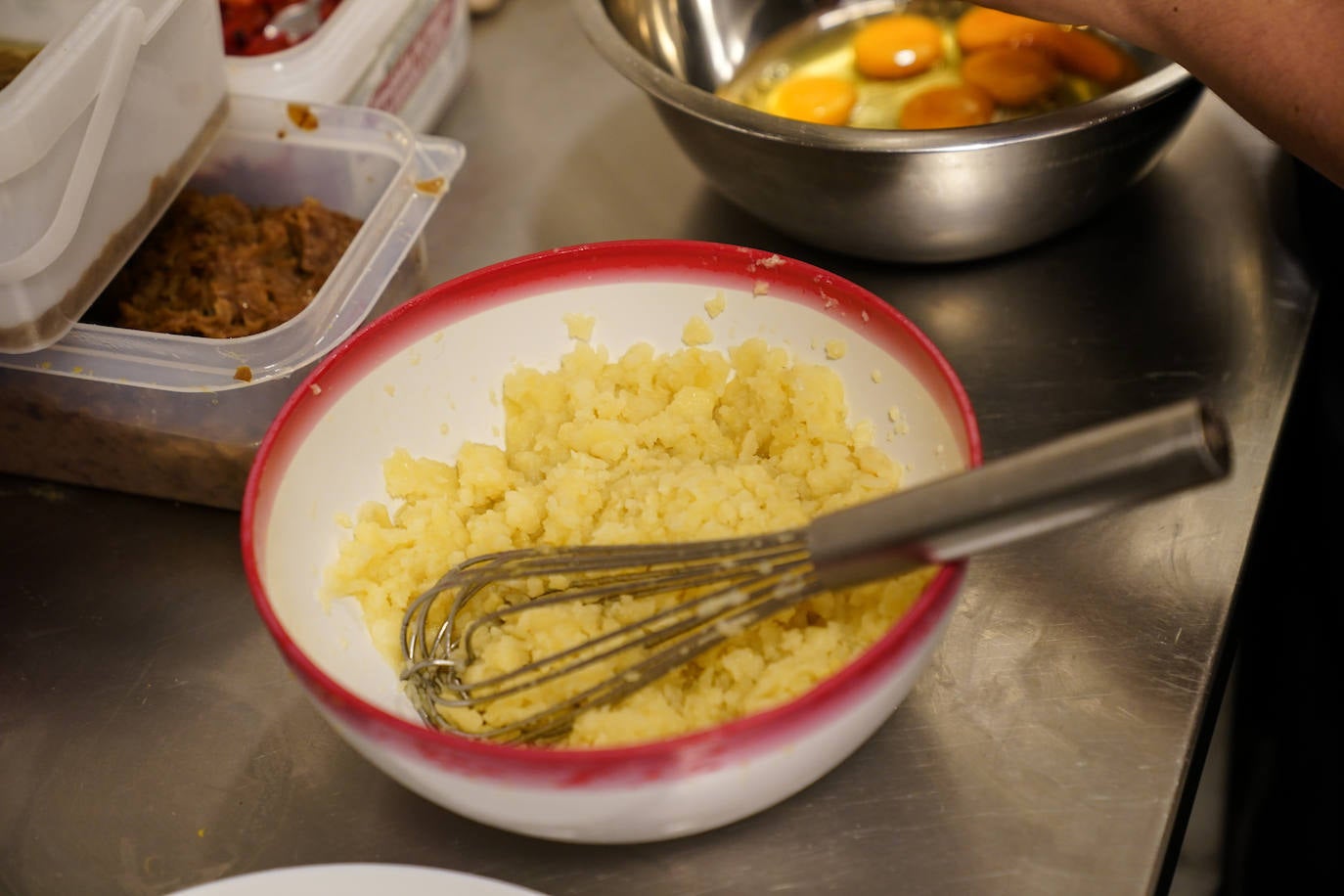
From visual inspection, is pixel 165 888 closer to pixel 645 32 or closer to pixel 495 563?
pixel 495 563

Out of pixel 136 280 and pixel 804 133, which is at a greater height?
pixel 804 133

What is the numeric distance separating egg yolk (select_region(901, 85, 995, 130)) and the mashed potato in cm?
39

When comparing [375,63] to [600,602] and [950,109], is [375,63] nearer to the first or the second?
[950,109]

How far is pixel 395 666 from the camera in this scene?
0.69m

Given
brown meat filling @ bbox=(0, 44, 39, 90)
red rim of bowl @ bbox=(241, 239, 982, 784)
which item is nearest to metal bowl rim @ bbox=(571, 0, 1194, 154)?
red rim of bowl @ bbox=(241, 239, 982, 784)

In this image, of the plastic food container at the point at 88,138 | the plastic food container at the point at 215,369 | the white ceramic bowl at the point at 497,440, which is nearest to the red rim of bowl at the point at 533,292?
the white ceramic bowl at the point at 497,440

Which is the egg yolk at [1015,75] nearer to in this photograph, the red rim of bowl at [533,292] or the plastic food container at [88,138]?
the red rim of bowl at [533,292]

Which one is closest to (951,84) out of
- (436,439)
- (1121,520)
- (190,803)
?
(1121,520)

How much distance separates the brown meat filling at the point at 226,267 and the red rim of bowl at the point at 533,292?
19cm

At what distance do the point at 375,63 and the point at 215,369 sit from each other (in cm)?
43

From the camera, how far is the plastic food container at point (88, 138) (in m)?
0.75

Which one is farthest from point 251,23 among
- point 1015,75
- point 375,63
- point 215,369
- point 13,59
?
point 1015,75

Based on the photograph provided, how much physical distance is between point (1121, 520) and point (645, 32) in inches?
26.1

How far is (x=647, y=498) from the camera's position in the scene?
0.71m
